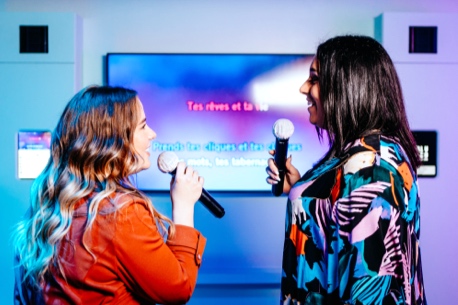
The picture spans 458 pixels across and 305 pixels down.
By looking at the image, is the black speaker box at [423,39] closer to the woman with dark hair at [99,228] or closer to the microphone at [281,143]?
the microphone at [281,143]

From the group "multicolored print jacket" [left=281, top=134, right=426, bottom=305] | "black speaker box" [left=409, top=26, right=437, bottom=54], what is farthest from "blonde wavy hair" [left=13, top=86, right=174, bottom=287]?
"black speaker box" [left=409, top=26, right=437, bottom=54]

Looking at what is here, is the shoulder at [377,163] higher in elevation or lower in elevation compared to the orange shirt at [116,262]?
higher

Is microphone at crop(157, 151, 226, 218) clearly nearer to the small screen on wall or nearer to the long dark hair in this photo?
the long dark hair

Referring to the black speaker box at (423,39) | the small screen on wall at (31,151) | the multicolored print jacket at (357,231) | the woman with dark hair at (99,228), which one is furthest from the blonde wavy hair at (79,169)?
the black speaker box at (423,39)

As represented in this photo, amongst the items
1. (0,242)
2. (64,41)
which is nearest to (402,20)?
(64,41)

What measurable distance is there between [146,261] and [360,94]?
2.30 ft

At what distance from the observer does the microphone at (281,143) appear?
5.53ft

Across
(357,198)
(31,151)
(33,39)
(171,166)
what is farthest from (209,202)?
(33,39)

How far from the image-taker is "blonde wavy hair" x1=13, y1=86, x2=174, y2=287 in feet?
3.82

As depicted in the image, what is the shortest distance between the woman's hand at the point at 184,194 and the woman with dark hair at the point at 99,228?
2cm

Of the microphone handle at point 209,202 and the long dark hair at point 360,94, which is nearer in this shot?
the long dark hair at point 360,94

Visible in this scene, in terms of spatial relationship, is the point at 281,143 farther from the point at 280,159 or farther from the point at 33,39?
the point at 33,39

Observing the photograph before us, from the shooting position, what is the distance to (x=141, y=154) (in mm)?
1350

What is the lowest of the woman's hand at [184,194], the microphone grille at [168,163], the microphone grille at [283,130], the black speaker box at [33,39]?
the woman's hand at [184,194]
